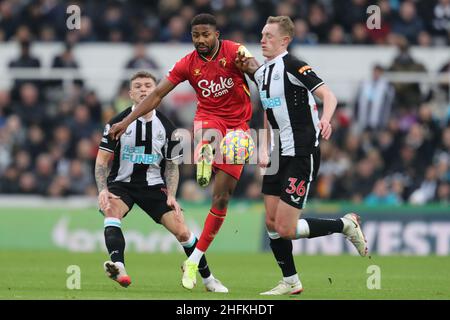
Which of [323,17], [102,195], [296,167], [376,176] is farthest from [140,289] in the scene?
[323,17]

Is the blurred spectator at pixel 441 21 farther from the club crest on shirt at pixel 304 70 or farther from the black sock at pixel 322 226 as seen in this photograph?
the club crest on shirt at pixel 304 70

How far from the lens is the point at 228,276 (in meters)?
13.2

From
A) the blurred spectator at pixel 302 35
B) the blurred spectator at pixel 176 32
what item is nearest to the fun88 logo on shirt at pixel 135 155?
the blurred spectator at pixel 302 35

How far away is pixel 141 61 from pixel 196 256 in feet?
32.2

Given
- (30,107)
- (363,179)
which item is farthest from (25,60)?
(363,179)

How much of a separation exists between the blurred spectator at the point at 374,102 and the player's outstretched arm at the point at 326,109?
9730mm

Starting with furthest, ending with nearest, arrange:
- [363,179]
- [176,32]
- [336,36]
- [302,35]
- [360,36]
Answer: [176,32], [360,36], [336,36], [302,35], [363,179]

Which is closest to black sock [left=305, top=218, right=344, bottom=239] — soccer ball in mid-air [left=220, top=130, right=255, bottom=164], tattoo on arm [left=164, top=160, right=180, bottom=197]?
soccer ball in mid-air [left=220, top=130, right=255, bottom=164]

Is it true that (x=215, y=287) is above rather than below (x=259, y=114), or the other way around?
below

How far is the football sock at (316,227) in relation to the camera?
1057cm

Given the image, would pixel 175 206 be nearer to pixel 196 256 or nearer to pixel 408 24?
pixel 196 256

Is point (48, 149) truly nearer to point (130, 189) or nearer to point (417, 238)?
point (417, 238)

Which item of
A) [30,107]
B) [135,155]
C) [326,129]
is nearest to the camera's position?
[326,129]

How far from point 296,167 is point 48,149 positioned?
1064cm
